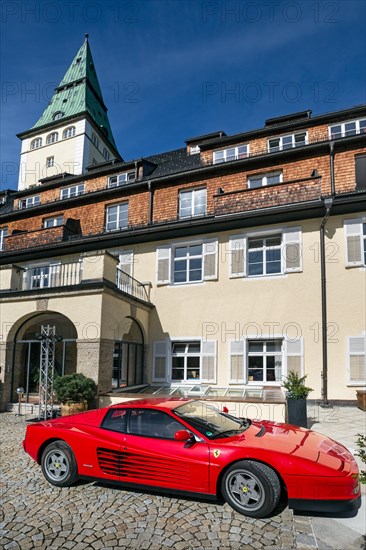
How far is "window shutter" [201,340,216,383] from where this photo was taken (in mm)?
13188

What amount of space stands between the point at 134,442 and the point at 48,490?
145 centimetres

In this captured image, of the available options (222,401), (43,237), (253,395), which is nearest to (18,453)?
(222,401)

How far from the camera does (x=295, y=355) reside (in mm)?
12305

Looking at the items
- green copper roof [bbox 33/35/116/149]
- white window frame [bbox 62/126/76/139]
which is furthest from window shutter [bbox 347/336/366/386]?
green copper roof [bbox 33/35/116/149]

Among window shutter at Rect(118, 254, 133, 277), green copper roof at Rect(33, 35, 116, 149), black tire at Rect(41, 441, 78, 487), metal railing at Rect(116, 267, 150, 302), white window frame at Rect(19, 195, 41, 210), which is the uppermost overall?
green copper roof at Rect(33, 35, 116, 149)

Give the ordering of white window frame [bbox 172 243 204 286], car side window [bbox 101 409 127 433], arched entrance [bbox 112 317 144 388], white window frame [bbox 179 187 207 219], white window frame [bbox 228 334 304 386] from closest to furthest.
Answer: car side window [bbox 101 409 127 433], white window frame [bbox 228 334 304 386], arched entrance [bbox 112 317 144 388], white window frame [bbox 172 243 204 286], white window frame [bbox 179 187 207 219]

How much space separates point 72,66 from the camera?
4709 cm

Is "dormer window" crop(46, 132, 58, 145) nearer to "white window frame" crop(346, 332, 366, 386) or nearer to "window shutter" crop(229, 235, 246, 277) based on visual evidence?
"window shutter" crop(229, 235, 246, 277)

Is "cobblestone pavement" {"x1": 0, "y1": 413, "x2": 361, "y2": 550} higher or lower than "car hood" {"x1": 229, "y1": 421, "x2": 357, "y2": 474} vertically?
lower

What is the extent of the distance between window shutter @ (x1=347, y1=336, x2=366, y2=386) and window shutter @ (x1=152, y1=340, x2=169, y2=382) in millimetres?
6082

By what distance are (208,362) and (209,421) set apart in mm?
7985

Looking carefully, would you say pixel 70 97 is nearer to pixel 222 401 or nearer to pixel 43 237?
pixel 43 237

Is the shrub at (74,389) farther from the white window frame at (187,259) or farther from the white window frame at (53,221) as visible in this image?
the white window frame at (53,221)

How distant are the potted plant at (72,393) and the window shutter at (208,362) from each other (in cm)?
444
